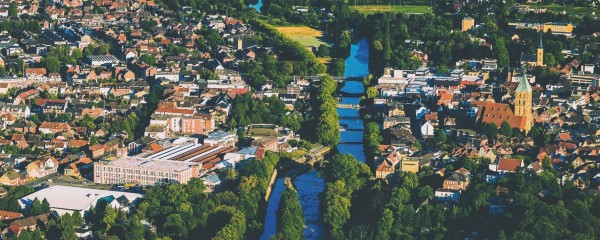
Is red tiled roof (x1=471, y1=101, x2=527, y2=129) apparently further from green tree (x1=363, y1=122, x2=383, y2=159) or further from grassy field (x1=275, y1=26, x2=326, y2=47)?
grassy field (x1=275, y1=26, x2=326, y2=47)

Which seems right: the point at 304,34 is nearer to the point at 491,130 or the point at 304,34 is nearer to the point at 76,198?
the point at 491,130

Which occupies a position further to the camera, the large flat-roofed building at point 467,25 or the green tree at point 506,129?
the large flat-roofed building at point 467,25

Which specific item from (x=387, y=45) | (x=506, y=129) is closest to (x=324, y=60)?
(x=387, y=45)

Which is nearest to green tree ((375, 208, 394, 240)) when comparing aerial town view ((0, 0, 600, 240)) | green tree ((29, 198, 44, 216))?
aerial town view ((0, 0, 600, 240))

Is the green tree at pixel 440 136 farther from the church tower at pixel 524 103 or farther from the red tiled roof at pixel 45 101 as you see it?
the red tiled roof at pixel 45 101

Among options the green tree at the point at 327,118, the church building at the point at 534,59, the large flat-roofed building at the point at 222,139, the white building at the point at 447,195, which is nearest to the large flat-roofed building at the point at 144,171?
the large flat-roofed building at the point at 222,139

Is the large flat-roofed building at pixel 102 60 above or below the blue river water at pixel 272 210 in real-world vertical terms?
above

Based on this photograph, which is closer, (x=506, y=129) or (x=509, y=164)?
(x=509, y=164)
